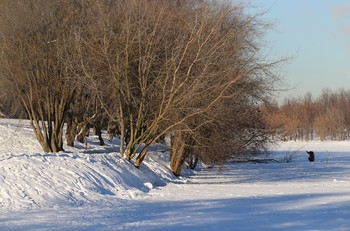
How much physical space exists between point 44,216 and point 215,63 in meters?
9.25

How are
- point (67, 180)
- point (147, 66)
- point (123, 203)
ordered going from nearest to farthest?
point (123, 203) → point (67, 180) → point (147, 66)

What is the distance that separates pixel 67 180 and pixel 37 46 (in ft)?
31.9

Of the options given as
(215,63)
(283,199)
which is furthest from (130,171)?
(283,199)

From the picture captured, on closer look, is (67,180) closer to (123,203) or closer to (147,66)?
(123,203)

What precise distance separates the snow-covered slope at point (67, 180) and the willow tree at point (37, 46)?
5071 millimetres

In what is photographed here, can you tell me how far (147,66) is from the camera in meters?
18.7

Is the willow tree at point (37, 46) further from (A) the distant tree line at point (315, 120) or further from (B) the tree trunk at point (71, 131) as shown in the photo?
(A) the distant tree line at point (315, 120)

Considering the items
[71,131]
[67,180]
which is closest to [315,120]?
[71,131]

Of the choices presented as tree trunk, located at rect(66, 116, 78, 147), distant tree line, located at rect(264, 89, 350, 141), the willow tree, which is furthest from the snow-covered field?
distant tree line, located at rect(264, 89, 350, 141)

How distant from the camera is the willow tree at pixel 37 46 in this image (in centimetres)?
2080

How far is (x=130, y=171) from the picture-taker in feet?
56.3

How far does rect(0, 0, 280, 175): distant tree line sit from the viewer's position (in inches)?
695

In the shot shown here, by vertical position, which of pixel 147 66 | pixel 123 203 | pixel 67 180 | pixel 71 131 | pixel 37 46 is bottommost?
pixel 123 203

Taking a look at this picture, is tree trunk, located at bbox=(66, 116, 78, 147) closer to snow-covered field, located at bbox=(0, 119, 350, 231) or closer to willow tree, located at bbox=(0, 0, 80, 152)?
willow tree, located at bbox=(0, 0, 80, 152)
